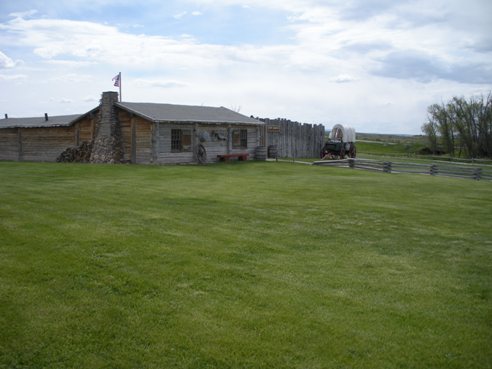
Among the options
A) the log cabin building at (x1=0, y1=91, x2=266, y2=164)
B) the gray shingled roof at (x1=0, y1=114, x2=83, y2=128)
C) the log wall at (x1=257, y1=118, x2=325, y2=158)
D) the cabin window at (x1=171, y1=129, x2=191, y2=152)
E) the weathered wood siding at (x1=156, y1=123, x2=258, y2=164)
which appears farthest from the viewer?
the log wall at (x1=257, y1=118, x2=325, y2=158)

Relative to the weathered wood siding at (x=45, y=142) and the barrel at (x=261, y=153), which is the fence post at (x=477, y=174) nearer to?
the barrel at (x=261, y=153)

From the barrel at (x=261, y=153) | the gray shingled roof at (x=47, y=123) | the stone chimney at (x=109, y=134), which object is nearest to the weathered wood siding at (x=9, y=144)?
the gray shingled roof at (x=47, y=123)

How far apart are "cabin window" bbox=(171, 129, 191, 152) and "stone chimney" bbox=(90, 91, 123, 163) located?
3.22 meters

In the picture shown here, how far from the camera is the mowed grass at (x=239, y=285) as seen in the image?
5086 mm

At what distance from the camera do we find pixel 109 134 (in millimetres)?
28000

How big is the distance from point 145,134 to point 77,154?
604 cm

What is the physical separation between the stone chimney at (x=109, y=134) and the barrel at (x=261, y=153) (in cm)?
912

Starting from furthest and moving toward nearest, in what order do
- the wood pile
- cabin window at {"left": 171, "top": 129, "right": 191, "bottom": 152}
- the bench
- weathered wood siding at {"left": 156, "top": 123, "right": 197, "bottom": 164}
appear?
the bench < the wood pile < cabin window at {"left": 171, "top": 129, "right": 191, "bottom": 152} < weathered wood siding at {"left": 156, "top": 123, "right": 197, "bottom": 164}

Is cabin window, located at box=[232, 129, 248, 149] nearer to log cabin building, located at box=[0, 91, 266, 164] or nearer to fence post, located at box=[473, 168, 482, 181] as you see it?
log cabin building, located at box=[0, 91, 266, 164]

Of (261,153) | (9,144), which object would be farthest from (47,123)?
(261,153)

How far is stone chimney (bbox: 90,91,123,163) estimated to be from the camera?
27.9 metres

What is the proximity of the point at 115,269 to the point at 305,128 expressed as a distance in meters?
32.0

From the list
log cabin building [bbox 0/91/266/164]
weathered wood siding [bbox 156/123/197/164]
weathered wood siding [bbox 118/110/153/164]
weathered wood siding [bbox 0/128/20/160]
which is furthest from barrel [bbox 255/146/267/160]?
→ weathered wood siding [bbox 0/128/20/160]

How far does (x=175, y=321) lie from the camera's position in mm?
5652
